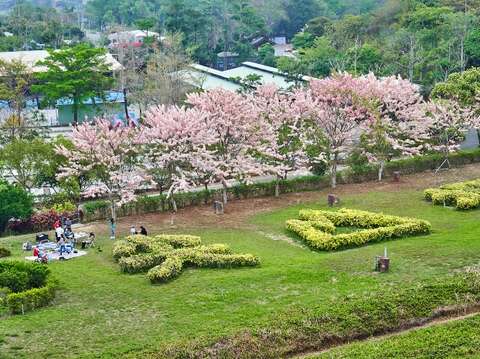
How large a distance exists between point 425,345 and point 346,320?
2489 mm

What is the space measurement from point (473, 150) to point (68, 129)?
110 ft

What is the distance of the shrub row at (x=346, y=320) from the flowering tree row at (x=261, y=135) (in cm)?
1524

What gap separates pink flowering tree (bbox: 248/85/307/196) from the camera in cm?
3938

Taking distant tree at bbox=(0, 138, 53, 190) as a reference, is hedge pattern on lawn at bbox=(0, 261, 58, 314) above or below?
below

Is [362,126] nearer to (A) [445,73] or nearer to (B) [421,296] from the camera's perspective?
(B) [421,296]

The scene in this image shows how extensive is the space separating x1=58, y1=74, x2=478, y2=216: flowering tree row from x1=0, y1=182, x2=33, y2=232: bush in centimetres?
253

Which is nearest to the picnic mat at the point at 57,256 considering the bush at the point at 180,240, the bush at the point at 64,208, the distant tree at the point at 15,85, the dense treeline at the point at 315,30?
the bush at the point at 180,240

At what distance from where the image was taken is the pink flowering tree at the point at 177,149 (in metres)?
36.5

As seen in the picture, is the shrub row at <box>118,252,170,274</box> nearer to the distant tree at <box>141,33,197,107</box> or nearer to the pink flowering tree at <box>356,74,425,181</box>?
the pink flowering tree at <box>356,74,425,181</box>

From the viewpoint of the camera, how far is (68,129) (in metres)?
61.3

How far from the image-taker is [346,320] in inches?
875

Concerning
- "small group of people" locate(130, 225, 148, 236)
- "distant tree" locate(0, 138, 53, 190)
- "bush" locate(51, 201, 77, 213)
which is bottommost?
"small group of people" locate(130, 225, 148, 236)

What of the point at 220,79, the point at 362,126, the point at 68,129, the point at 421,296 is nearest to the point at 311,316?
the point at 421,296

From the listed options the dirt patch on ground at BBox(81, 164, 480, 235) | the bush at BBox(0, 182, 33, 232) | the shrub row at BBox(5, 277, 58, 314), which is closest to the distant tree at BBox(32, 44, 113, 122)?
the bush at BBox(0, 182, 33, 232)
